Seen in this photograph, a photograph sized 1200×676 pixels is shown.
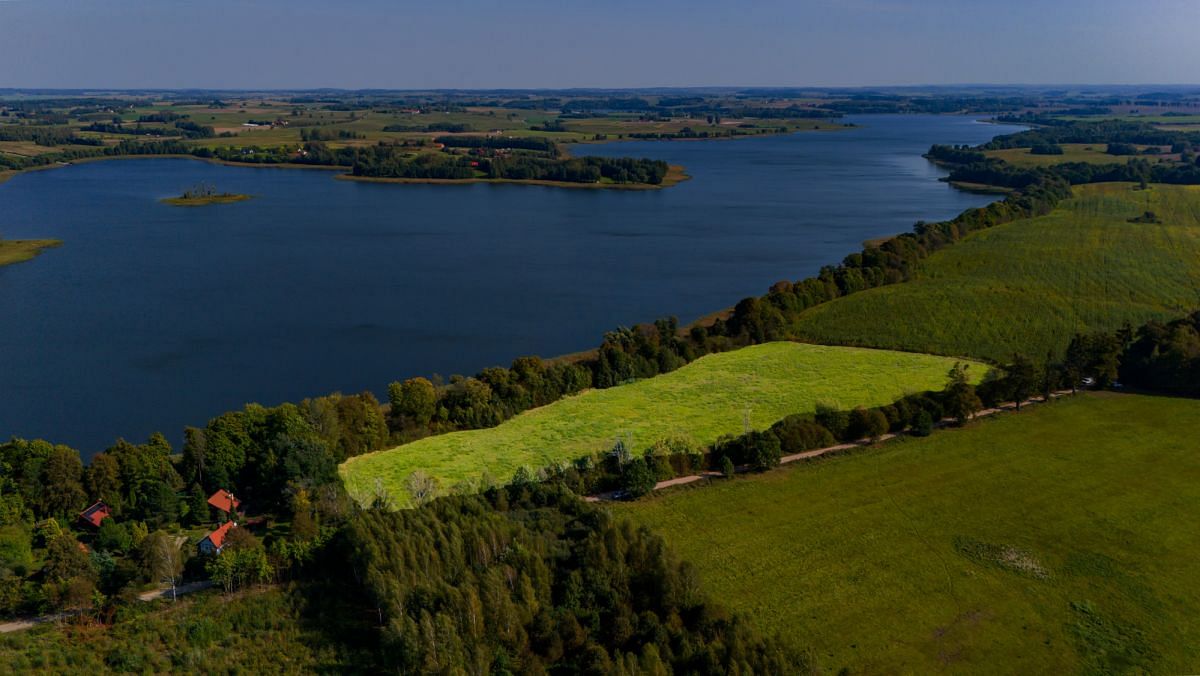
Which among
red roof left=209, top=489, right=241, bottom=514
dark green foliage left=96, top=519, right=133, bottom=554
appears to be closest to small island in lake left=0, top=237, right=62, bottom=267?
red roof left=209, top=489, right=241, bottom=514

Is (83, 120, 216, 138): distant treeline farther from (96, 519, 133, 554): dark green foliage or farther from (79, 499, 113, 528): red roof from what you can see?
(96, 519, 133, 554): dark green foliage

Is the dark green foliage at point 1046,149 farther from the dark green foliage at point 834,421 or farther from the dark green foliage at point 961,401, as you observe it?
the dark green foliage at point 834,421

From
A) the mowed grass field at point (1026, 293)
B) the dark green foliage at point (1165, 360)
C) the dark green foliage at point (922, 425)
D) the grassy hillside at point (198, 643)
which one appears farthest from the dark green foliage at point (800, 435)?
the grassy hillside at point (198, 643)

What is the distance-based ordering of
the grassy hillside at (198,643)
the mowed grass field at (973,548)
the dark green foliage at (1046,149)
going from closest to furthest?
the grassy hillside at (198,643), the mowed grass field at (973,548), the dark green foliage at (1046,149)

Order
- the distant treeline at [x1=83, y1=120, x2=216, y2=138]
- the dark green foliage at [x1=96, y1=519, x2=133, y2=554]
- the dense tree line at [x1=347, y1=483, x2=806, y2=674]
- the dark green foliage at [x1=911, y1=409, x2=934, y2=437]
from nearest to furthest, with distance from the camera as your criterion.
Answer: the dense tree line at [x1=347, y1=483, x2=806, y2=674]
the dark green foliage at [x1=96, y1=519, x2=133, y2=554]
the dark green foliage at [x1=911, y1=409, x2=934, y2=437]
the distant treeline at [x1=83, y1=120, x2=216, y2=138]

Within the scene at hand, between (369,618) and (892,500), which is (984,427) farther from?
(369,618)

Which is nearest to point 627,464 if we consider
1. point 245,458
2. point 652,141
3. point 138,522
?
point 245,458
